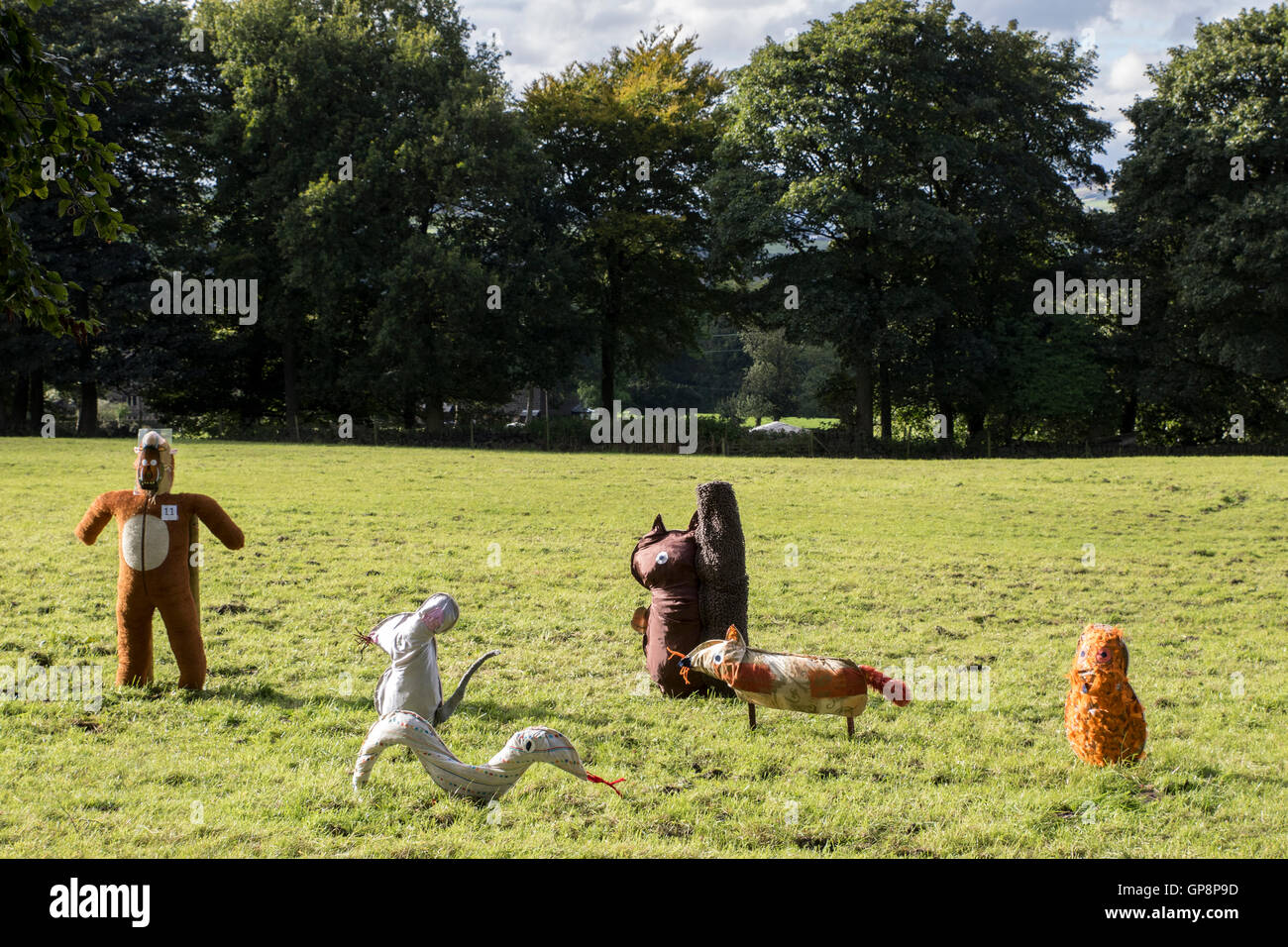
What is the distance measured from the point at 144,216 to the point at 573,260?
17285mm

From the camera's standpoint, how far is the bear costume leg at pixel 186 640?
25.5ft

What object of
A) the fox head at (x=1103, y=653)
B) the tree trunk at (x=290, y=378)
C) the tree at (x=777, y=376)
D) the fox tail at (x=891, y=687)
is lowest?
the fox tail at (x=891, y=687)

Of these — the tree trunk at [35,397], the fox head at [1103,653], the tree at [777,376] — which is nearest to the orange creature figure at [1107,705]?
the fox head at [1103,653]

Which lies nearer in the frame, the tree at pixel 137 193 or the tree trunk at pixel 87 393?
the tree at pixel 137 193

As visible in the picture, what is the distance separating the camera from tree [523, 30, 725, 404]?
148ft

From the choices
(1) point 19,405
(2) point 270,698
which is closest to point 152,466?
(2) point 270,698

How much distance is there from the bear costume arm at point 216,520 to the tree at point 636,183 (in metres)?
37.1

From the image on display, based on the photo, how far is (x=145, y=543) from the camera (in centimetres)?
758

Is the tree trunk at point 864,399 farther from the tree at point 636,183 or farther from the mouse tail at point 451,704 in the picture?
the mouse tail at point 451,704

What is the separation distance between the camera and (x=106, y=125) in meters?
40.9

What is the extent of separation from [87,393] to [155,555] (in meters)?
40.2

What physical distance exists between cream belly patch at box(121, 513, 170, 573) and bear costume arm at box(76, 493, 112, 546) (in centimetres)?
38

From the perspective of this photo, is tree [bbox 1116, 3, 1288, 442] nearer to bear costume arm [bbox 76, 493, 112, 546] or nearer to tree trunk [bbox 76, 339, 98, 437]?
bear costume arm [bbox 76, 493, 112, 546]

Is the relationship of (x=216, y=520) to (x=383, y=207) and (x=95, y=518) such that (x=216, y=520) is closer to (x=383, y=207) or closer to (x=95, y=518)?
(x=95, y=518)
